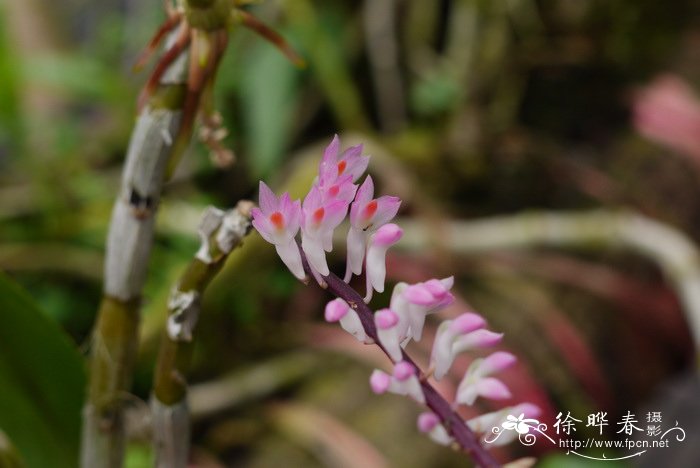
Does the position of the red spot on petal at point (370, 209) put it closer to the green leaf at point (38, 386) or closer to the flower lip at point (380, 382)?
the flower lip at point (380, 382)

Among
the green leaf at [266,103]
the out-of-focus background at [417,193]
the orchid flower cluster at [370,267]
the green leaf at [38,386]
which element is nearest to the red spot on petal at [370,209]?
the orchid flower cluster at [370,267]

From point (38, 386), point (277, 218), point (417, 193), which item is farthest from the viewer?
point (417, 193)

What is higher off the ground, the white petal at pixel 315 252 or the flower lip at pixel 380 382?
the white petal at pixel 315 252

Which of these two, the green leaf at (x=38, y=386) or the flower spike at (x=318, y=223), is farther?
the green leaf at (x=38, y=386)

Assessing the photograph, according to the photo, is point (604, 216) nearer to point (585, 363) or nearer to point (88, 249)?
point (585, 363)

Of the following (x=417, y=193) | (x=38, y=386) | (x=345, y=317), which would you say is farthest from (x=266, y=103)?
(x=345, y=317)

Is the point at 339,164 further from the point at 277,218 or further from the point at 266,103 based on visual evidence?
the point at 266,103
